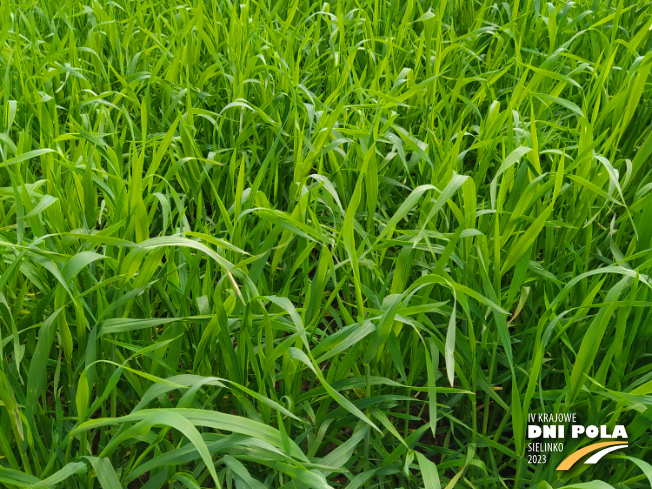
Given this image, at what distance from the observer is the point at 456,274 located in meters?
0.99

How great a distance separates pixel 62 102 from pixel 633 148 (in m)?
1.40

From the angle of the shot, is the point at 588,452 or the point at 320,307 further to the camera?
the point at 320,307

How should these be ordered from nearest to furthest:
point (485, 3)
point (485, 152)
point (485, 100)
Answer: point (485, 152) → point (485, 100) → point (485, 3)

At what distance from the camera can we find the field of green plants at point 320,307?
79 centimetres

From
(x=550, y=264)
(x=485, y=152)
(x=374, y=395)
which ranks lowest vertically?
(x=374, y=395)

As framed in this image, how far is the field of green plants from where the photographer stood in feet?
2.58

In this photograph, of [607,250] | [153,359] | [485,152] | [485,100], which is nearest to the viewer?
[153,359]

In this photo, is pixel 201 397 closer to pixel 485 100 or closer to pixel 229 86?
pixel 229 86

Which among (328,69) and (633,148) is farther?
(328,69)

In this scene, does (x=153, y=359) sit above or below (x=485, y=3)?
below

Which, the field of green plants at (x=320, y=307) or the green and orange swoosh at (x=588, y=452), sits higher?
the field of green plants at (x=320, y=307)

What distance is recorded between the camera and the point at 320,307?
112 cm

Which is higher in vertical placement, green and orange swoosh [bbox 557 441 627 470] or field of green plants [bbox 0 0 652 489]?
field of green plants [bbox 0 0 652 489]

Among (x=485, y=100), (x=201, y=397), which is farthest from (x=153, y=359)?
(x=485, y=100)
